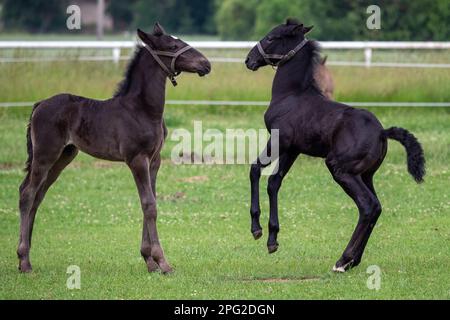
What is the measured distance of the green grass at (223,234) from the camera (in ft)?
31.1

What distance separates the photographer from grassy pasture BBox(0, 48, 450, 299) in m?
9.59

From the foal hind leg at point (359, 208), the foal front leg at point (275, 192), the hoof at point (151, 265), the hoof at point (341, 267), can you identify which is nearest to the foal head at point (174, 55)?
the foal front leg at point (275, 192)

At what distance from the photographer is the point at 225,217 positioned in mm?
13875

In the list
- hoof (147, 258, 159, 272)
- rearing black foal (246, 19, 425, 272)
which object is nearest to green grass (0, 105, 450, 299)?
hoof (147, 258, 159, 272)

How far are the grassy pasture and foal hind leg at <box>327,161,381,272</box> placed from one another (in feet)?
0.57

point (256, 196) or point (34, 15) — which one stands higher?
point (256, 196)

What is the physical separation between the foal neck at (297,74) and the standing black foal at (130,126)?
3.07 feet

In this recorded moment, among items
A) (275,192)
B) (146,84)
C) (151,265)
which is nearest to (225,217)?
(275,192)

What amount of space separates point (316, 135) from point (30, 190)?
296cm

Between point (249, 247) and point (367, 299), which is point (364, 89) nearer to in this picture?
point (249, 247)

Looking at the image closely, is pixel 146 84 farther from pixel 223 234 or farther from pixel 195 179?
pixel 195 179

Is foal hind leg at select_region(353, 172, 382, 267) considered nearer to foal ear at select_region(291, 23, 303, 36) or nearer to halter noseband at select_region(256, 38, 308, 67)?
halter noseband at select_region(256, 38, 308, 67)

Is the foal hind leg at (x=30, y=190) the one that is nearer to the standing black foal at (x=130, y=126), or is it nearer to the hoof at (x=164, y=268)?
the standing black foal at (x=130, y=126)
